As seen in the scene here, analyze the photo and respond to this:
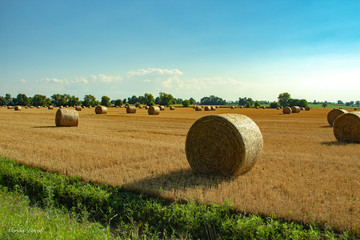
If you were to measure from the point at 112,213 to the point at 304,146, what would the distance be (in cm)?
981

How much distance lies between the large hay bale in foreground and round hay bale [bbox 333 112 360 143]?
27.8ft

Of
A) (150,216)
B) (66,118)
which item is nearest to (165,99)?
(66,118)

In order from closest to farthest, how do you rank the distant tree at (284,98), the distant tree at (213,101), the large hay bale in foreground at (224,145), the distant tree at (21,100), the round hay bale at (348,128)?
the large hay bale in foreground at (224,145) < the round hay bale at (348,128) < the distant tree at (21,100) < the distant tree at (284,98) < the distant tree at (213,101)

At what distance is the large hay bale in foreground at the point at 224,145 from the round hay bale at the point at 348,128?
334 inches

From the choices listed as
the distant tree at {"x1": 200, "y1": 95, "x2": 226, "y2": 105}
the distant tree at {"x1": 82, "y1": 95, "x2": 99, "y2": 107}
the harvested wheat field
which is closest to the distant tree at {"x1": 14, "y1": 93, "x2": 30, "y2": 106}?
the distant tree at {"x1": 82, "y1": 95, "x2": 99, "y2": 107}

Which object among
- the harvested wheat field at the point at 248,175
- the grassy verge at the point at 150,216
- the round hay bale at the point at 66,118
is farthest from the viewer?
the round hay bale at the point at 66,118

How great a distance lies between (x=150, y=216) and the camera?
538cm

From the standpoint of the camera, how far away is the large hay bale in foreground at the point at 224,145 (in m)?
7.62

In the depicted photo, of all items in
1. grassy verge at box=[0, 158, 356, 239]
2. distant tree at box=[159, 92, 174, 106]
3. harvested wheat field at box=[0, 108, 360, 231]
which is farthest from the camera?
distant tree at box=[159, 92, 174, 106]

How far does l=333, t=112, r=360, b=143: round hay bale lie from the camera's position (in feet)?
45.4

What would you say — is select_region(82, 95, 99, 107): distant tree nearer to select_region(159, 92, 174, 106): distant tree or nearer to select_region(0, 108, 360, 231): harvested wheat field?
select_region(159, 92, 174, 106): distant tree

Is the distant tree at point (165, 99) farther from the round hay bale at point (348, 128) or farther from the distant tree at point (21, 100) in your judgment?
the round hay bale at point (348, 128)

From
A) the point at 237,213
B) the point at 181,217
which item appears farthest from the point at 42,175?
the point at 237,213

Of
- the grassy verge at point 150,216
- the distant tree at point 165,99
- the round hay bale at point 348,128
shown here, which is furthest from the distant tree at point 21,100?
the grassy verge at point 150,216
